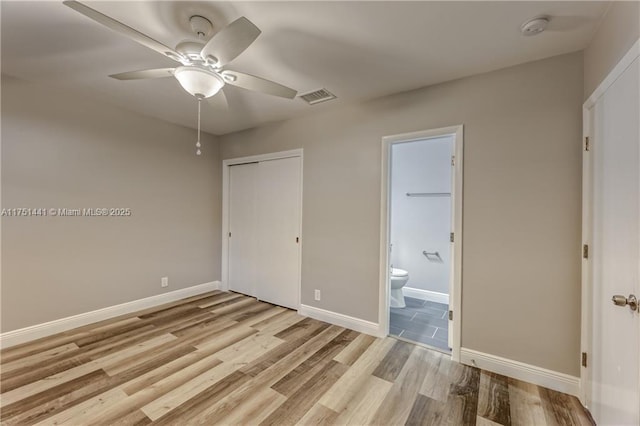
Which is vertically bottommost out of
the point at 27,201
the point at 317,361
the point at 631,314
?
the point at 317,361

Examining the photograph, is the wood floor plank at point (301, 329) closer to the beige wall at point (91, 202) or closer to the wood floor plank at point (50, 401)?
the wood floor plank at point (50, 401)

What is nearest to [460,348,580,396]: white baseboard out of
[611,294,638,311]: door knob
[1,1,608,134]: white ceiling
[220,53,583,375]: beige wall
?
[220,53,583,375]: beige wall

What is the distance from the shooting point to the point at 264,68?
7.22 feet

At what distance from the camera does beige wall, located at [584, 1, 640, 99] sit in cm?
128

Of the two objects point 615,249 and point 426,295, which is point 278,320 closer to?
point 426,295

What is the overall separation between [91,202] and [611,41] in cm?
448

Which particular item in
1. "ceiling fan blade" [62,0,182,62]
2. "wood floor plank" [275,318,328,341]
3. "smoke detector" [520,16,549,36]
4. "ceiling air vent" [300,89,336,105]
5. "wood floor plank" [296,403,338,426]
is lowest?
"wood floor plank" [296,403,338,426]

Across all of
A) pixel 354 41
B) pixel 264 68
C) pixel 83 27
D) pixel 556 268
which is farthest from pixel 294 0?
pixel 556 268

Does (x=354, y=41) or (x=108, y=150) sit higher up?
(x=354, y=41)

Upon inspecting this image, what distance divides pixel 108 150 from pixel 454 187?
3.71m

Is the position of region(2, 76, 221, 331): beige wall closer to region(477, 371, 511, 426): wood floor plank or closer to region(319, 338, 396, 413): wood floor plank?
region(319, 338, 396, 413): wood floor plank

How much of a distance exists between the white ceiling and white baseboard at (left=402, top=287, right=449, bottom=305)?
2860 millimetres

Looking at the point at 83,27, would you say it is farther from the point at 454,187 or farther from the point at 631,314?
the point at 631,314

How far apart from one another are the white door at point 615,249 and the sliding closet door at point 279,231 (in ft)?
8.71
